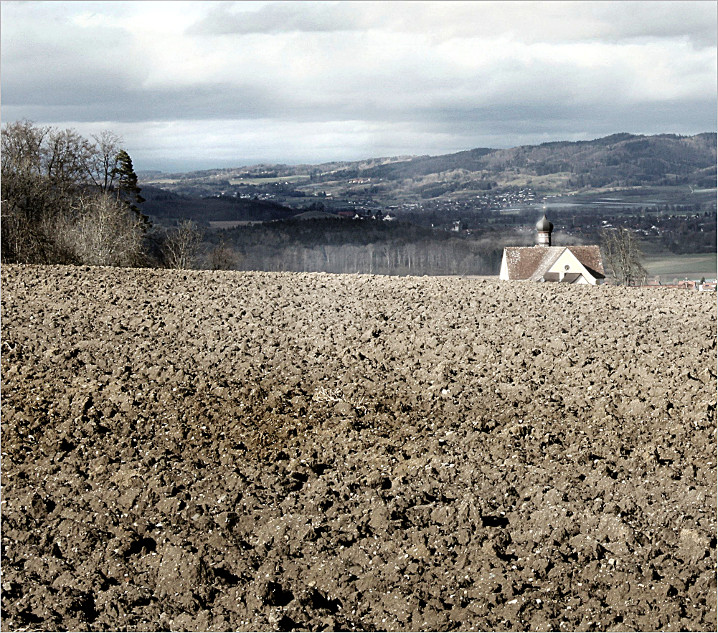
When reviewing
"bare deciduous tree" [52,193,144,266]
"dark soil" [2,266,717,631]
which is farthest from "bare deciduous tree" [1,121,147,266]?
"dark soil" [2,266,717,631]

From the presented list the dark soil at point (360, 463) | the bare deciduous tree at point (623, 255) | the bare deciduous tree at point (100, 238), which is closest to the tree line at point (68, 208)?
the bare deciduous tree at point (100, 238)

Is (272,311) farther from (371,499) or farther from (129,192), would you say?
(129,192)

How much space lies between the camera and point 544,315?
10.7m

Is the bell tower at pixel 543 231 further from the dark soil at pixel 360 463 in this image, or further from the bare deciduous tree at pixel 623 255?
the dark soil at pixel 360 463

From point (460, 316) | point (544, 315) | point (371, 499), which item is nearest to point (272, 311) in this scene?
point (460, 316)

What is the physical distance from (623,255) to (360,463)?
33.0m

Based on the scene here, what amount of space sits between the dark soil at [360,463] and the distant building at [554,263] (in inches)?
472

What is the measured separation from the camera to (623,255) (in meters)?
36.8

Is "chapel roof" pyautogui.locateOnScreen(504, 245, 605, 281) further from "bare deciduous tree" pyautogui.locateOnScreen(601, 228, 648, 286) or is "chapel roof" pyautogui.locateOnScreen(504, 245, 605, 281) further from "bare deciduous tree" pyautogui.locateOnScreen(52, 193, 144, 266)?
"bare deciduous tree" pyautogui.locateOnScreen(601, 228, 648, 286)

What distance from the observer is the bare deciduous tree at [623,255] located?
1431 inches

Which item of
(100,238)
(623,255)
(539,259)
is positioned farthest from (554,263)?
(623,255)

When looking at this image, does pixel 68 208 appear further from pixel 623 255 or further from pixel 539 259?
pixel 623 255

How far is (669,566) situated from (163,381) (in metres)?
5.60

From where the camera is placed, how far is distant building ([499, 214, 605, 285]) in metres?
23.5
